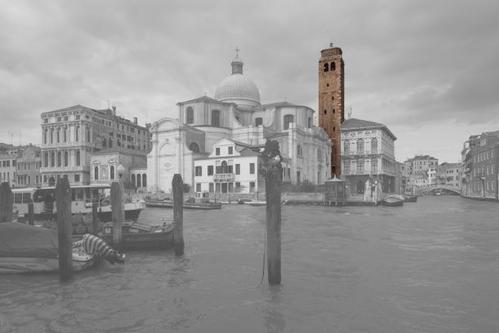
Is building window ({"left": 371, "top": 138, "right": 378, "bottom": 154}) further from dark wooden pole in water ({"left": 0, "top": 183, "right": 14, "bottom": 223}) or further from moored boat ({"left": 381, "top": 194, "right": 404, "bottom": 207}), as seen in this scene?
dark wooden pole in water ({"left": 0, "top": 183, "right": 14, "bottom": 223})

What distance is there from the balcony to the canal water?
32212 mm

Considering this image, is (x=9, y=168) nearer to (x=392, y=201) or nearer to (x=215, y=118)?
(x=215, y=118)

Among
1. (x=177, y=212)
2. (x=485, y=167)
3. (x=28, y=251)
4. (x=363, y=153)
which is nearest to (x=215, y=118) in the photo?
(x=363, y=153)

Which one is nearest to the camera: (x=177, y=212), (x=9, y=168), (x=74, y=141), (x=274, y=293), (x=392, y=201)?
(x=274, y=293)

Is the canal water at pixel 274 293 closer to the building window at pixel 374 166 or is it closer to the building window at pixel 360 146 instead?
the building window at pixel 374 166

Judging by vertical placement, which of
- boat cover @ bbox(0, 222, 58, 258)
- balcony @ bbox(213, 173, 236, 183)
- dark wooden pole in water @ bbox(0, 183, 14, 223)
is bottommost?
boat cover @ bbox(0, 222, 58, 258)

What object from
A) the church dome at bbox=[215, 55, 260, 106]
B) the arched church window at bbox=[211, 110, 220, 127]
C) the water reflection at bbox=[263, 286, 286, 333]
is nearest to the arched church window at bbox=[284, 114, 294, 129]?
the church dome at bbox=[215, 55, 260, 106]

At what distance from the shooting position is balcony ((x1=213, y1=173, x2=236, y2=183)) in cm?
4888

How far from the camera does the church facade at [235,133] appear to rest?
53844mm

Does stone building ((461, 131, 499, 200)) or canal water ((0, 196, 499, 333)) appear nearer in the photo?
canal water ((0, 196, 499, 333))

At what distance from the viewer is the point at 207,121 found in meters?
58.1

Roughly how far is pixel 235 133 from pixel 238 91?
8.47 metres

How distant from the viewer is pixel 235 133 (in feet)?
187

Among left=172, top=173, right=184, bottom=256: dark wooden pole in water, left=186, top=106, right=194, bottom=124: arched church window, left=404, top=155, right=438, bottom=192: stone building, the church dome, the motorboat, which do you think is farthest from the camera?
left=404, top=155, right=438, bottom=192: stone building
